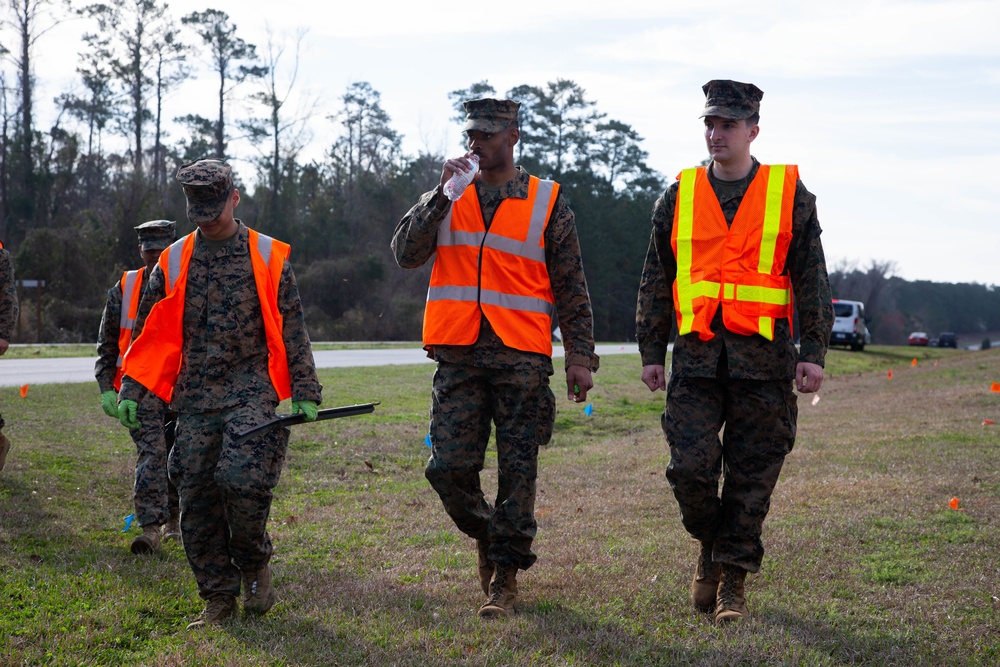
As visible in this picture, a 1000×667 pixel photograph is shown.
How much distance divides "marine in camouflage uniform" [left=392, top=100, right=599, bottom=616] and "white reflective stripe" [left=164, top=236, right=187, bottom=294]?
40.4 inches

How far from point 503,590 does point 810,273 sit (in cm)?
209

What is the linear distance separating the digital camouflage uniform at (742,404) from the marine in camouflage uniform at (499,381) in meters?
Answer: 0.54

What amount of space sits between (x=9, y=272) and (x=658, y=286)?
16.9ft

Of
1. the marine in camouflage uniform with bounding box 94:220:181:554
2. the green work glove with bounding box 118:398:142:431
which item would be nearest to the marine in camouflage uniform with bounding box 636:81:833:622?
the green work glove with bounding box 118:398:142:431

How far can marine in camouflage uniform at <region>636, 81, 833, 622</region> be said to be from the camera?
4832 millimetres

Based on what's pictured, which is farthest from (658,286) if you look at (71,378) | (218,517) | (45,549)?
(71,378)

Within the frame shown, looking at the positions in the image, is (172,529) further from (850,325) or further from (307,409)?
(850,325)

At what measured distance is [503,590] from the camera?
16.3ft

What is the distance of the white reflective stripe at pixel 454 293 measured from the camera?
4.99 m

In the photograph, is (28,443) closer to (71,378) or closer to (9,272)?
(9,272)

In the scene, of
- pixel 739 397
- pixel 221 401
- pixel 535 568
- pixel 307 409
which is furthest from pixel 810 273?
pixel 221 401

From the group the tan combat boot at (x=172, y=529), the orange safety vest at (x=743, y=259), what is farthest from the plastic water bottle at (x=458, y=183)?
the tan combat boot at (x=172, y=529)

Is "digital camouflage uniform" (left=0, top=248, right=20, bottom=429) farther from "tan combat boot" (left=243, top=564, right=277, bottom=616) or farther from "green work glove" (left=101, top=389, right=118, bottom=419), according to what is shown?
"tan combat boot" (left=243, top=564, right=277, bottom=616)

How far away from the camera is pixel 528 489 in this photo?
16.4ft
